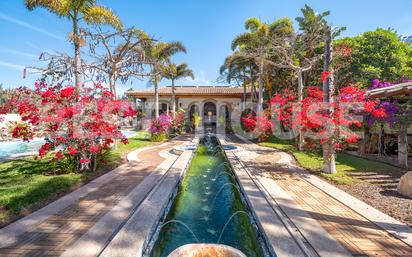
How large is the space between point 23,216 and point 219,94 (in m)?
25.5

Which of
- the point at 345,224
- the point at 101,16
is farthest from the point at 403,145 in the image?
the point at 101,16

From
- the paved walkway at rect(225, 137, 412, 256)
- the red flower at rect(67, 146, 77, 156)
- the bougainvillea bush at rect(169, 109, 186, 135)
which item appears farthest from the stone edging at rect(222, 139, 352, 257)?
the bougainvillea bush at rect(169, 109, 186, 135)

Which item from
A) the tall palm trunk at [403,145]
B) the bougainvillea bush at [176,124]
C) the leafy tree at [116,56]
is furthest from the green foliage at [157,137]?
the tall palm trunk at [403,145]

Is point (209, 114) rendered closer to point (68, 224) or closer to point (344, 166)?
point (344, 166)

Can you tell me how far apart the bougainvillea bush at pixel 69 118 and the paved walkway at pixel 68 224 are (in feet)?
5.98

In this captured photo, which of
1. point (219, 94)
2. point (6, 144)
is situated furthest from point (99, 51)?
point (219, 94)

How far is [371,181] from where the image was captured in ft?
23.1

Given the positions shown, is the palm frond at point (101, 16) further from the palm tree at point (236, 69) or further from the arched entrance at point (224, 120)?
the arched entrance at point (224, 120)

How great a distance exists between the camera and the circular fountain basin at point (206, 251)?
2756mm

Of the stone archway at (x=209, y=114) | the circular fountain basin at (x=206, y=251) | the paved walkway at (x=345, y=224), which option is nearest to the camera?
the circular fountain basin at (x=206, y=251)

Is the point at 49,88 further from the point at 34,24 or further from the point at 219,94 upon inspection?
the point at 219,94

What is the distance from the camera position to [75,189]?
6.19 meters

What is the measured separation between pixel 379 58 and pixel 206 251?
1750cm

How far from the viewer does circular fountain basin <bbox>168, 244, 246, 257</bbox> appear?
108 inches
